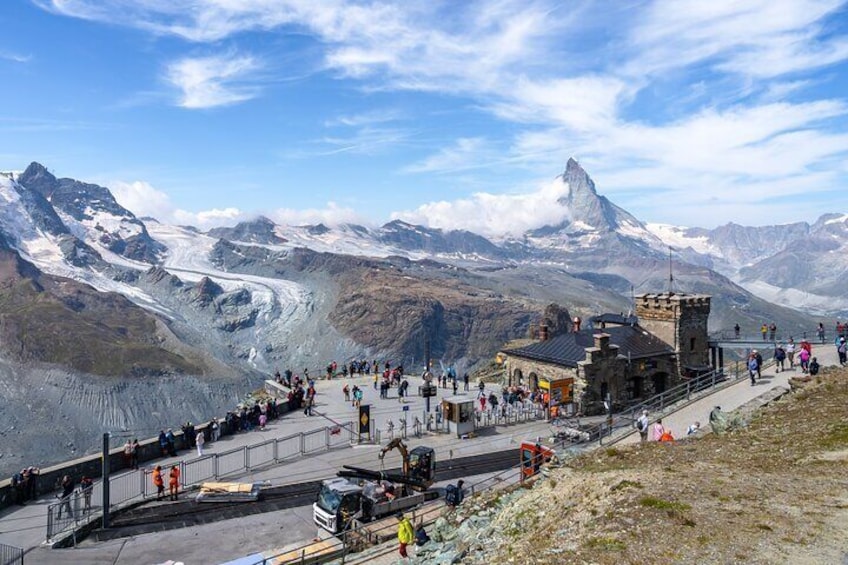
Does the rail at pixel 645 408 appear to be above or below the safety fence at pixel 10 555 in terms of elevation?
above

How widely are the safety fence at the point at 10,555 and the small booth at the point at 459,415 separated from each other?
17806 millimetres

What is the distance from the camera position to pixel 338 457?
89.2 ft

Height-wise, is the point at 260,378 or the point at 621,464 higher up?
the point at 621,464

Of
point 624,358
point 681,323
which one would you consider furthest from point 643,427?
point 681,323

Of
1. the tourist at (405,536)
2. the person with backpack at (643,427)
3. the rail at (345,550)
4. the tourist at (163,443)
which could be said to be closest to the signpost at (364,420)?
the tourist at (163,443)

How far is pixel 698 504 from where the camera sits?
13555mm

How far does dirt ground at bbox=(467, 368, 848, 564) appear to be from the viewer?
1155 cm

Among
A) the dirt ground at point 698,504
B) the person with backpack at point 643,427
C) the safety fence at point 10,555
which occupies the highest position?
the dirt ground at point 698,504

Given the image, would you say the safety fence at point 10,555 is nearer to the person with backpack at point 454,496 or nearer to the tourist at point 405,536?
the tourist at point 405,536

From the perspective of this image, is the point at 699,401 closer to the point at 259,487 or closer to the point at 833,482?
the point at 833,482

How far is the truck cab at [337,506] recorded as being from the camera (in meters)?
19.1

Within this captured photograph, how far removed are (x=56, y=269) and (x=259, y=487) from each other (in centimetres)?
20201

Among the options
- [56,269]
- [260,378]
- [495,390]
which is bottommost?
[260,378]

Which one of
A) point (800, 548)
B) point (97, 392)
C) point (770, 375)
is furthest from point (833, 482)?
point (97, 392)
